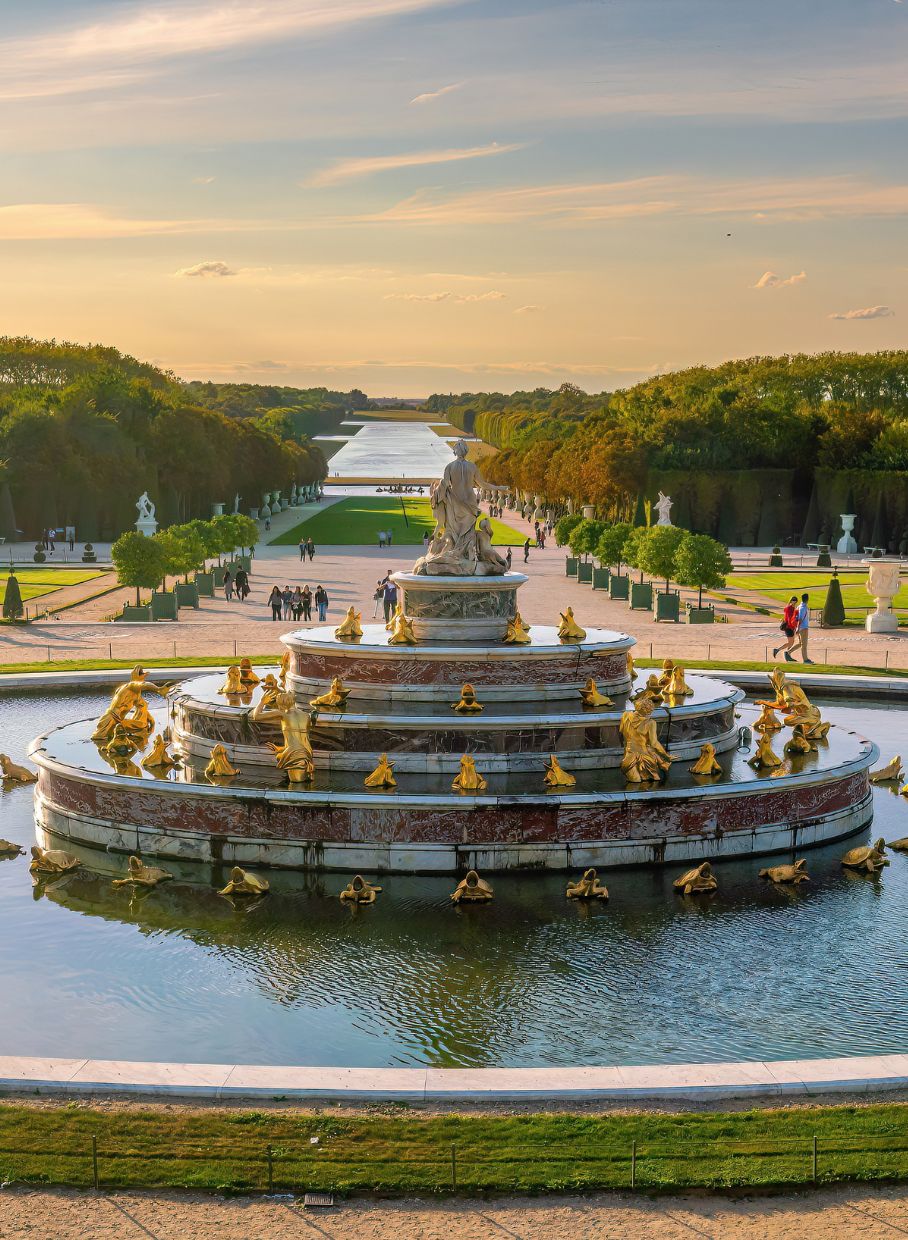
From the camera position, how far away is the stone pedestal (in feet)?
81.8

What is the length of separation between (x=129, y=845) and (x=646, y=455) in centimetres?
8277

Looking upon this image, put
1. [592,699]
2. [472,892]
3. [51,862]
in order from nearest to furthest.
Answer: [472,892] < [51,862] < [592,699]

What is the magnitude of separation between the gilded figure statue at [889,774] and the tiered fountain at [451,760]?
1.03 metres

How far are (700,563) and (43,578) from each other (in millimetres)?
30992

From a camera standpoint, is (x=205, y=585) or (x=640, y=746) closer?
(x=640, y=746)

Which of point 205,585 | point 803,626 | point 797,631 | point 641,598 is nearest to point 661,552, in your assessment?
point 641,598

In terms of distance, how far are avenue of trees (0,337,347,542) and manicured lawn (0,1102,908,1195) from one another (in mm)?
86264

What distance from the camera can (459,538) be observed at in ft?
83.9

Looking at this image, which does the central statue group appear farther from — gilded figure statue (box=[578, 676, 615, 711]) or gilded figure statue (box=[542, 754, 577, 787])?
gilded figure statue (box=[542, 754, 577, 787])

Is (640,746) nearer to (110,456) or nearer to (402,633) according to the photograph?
(402,633)

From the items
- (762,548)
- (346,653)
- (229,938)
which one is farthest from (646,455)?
(229,938)

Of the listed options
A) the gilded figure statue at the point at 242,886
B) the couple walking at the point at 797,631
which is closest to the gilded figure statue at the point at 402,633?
the gilded figure statue at the point at 242,886

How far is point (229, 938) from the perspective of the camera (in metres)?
17.0

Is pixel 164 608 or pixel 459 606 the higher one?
pixel 459 606
